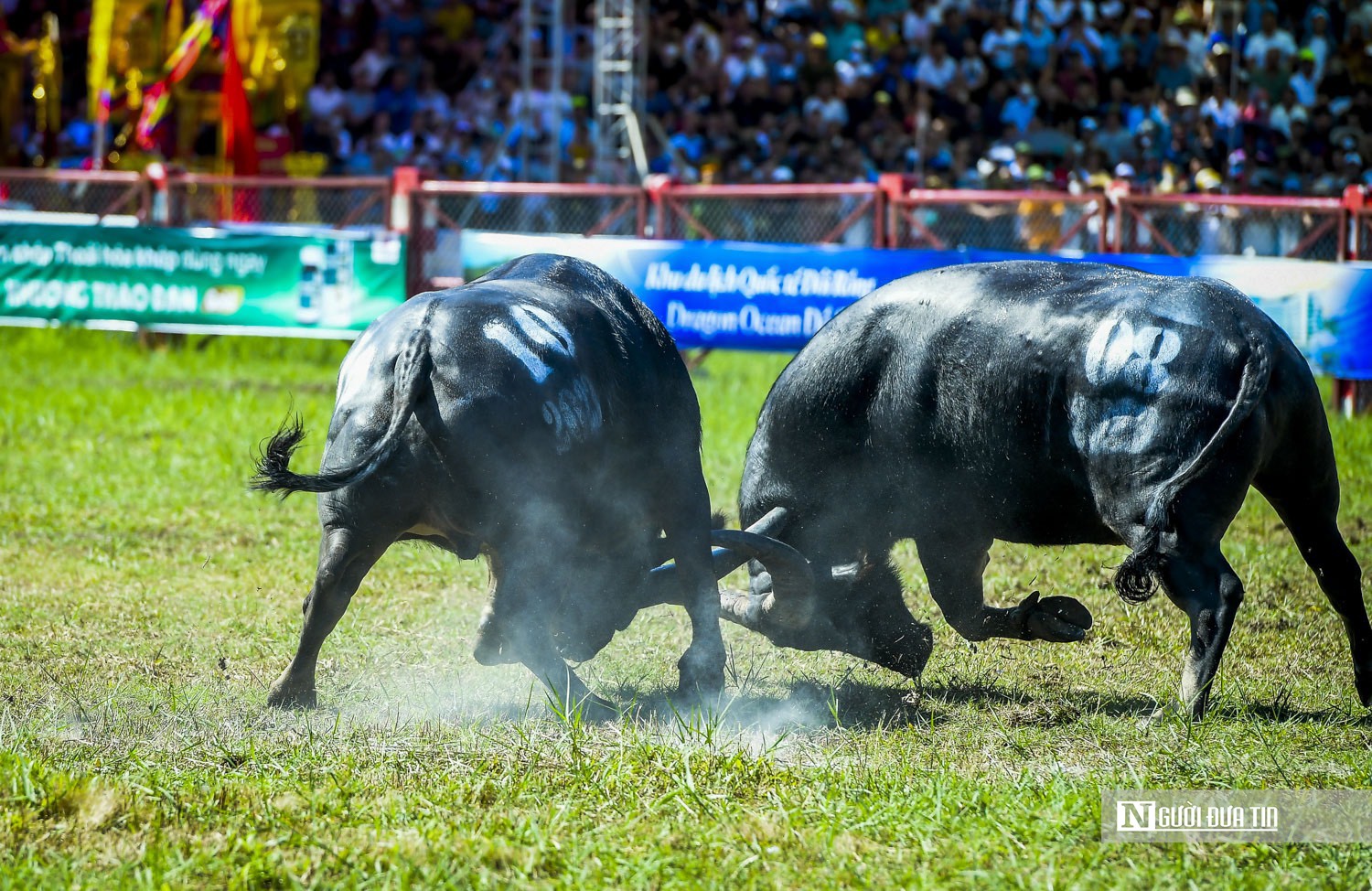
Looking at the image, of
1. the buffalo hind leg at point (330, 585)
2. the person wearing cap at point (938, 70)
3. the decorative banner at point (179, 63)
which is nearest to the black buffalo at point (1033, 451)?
the buffalo hind leg at point (330, 585)

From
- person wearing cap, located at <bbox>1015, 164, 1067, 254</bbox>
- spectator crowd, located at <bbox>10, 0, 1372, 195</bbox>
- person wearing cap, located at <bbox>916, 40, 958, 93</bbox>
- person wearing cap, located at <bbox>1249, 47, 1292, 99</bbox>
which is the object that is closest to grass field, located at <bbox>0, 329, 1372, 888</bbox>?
person wearing cap, located at <bbox>1015, 164, 1067, 254</bbox>

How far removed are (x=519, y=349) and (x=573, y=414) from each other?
9.9 inches

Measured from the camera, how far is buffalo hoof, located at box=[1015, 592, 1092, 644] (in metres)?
4.93

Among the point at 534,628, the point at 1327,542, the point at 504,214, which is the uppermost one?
the point at 504,214

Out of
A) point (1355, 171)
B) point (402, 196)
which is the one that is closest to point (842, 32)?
point (1355, 171)

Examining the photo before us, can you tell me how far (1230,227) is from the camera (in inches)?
462

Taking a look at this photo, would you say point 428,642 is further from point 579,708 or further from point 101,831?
point 101,831

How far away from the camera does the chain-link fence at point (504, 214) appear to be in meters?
13.1

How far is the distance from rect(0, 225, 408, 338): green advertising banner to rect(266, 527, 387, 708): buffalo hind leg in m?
8.74

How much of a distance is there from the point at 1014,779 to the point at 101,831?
7.46 ft

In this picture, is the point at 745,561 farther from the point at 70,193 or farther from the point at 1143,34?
the point at 1143,34

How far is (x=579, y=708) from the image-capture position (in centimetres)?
449

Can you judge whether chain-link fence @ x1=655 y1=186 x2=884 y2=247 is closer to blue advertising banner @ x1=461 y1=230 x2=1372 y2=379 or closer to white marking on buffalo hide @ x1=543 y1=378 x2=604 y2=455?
blue advertising banner @ x1=461 y1=230 x2=1372 y2=379

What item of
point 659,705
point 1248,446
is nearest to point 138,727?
point 659,705
